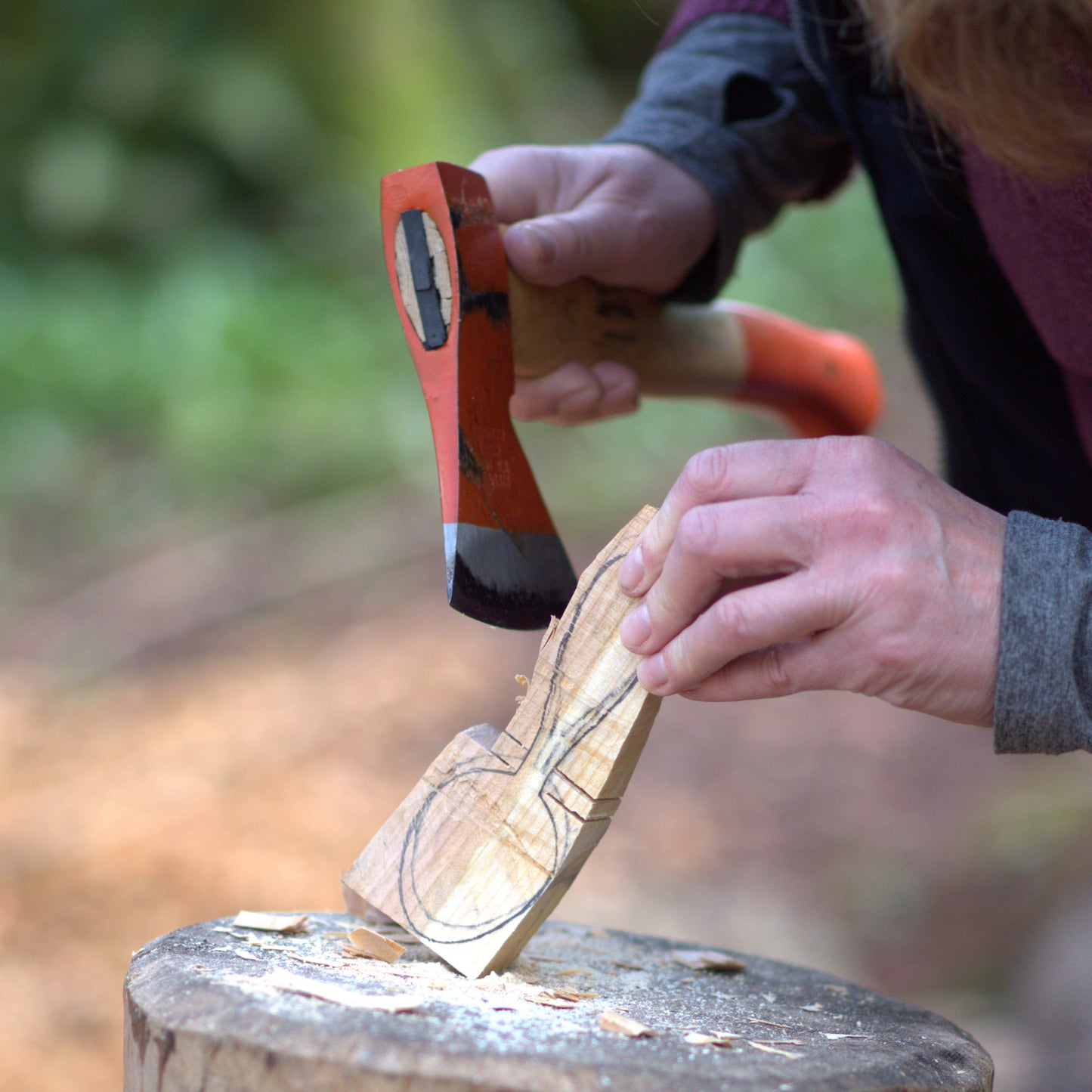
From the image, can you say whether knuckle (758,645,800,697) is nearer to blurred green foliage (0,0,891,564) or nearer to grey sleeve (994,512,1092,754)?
grey sleeve (994,512,1092,754)

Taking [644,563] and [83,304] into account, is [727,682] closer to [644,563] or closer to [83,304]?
[644,563]

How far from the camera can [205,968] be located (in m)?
0.87

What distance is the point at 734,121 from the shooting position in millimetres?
1555

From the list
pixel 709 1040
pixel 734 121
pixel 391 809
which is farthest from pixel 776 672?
pixel 391 809

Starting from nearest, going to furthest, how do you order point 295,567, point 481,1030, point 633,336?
point 481,1030, point 633,336, point 295,567

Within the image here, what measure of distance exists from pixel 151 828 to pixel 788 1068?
222cm

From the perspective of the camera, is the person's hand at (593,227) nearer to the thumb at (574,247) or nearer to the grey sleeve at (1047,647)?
the thumb at (574,247)

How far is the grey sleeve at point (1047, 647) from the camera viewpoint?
831 mm

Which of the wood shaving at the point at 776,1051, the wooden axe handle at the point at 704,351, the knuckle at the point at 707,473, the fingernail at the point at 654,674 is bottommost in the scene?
the wood shaving at the point at 776,1051

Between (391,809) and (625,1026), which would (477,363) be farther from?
(391,809)

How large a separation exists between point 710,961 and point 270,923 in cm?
47

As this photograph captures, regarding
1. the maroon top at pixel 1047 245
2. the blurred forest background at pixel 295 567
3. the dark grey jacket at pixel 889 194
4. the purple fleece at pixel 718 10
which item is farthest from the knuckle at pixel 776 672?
the blurred forest background at pixel 295 567

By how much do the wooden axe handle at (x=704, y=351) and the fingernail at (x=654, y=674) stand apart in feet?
1.60

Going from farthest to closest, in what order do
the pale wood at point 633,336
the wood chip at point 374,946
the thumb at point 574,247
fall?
the pale wood at point 633,336 < the thumb at point 574,247 < the wood chip at point 374,946
